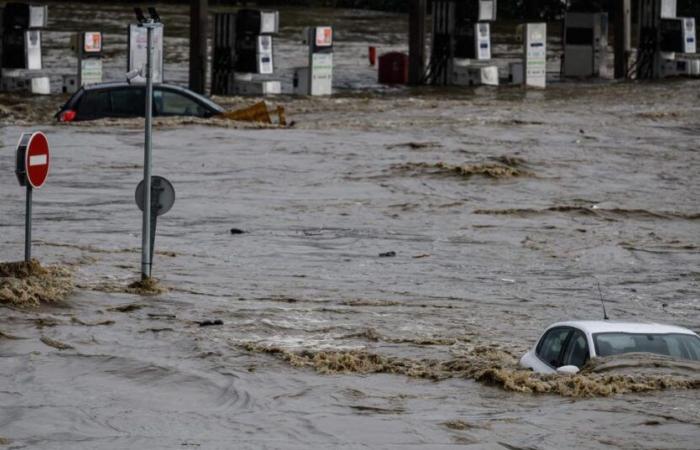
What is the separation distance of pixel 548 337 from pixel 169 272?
585cm

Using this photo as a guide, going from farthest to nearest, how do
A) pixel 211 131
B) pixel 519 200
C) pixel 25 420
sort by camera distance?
pixel 211 131
pixel 519 200
pixel 25 420

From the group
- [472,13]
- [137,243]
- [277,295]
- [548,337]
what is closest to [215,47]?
[472,13]

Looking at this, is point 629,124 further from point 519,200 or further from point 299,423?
point 299,423

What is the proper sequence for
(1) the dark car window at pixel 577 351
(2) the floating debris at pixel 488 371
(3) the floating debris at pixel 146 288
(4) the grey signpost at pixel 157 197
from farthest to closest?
1. (4) the grey signpost at pixel 157 197
2. (3) the floating debris at pixel 146 288
3. (1) the dark car window at pixel 577 351
4. (2) the floating debris at pixel 488 371

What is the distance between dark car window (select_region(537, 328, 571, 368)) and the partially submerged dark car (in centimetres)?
1684

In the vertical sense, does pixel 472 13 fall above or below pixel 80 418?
above

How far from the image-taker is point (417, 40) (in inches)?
1603

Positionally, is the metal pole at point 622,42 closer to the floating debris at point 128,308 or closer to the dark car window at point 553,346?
the floating debris at point 128,308

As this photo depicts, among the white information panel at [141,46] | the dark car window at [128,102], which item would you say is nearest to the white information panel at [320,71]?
the dark car window at [128,102]

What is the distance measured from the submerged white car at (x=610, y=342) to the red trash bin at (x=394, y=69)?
95.7 feet

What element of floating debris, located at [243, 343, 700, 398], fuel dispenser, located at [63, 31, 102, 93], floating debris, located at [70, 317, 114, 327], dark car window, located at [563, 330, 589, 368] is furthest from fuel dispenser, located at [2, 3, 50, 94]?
dark car window, located at [563, 330, 589, 368]

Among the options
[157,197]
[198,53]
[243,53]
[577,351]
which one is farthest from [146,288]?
[243,53]

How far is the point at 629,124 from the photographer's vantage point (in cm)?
3344

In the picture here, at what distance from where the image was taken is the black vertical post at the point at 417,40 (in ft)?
133
